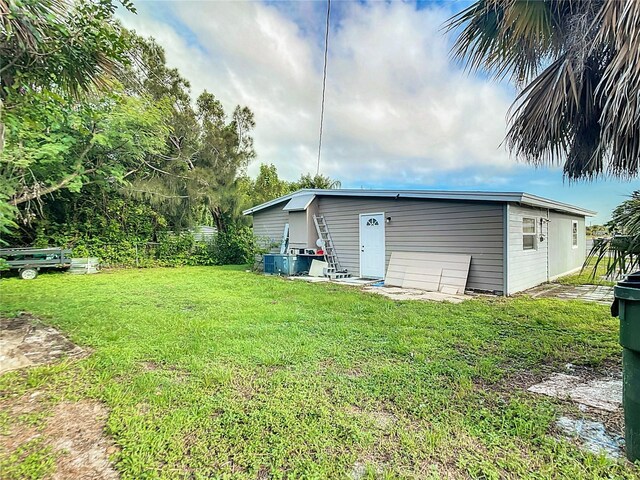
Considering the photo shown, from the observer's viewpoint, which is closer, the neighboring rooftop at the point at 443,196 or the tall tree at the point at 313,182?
the neighboring rooftop at the point at 443,196

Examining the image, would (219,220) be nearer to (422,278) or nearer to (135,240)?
(135,240)

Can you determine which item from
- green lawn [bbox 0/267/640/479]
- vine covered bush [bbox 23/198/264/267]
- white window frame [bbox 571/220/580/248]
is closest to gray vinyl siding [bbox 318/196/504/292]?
green lawn [bbox 0/267/640/479]

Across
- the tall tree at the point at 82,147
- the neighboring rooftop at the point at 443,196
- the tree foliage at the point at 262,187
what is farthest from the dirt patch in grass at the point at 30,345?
the tree foliage at the point at 262,187

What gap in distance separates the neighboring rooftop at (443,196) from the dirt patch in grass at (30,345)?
7.41m

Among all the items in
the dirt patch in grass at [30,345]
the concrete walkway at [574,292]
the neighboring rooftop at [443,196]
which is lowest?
the dirt patch in grass at [30,345]

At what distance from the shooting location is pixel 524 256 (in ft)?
26.6

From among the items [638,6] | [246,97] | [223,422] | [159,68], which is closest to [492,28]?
[638,6]

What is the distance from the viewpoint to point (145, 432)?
2.16m

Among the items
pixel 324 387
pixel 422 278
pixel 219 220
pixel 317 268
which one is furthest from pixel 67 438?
pixel 219 220

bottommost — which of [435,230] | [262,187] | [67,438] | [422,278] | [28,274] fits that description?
[67,438]

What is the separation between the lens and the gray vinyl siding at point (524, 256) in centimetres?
748

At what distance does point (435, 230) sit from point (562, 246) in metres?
5.67

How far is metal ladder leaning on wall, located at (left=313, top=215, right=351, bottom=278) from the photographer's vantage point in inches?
413

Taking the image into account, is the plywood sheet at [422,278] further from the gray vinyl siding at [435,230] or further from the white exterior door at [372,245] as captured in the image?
the white exterior door at [372,245]
